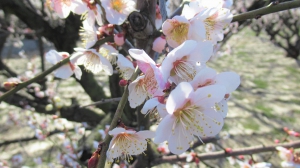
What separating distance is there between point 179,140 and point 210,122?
0.08 metres

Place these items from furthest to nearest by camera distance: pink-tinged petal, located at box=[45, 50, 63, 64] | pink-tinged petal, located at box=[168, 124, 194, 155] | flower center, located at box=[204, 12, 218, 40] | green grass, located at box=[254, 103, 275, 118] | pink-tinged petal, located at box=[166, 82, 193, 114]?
1. green grass, located at box=[254, 103, 275, 118]
2. pink-tinged petal, located at box=[45, 50, 63, 64]
3. flower center, located at box=[204, 12, 218, 40]
4. pink-tinged petal, located at box=[168, 124, 194, 155]
5. pink-tinged petal, located at box=[166, 82, 193, 114]

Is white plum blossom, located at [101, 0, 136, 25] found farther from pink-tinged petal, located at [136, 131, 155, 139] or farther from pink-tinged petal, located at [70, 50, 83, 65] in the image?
pink-tinged petal, located at [136, 131, 155, 139]

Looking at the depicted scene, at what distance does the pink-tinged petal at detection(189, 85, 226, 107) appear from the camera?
1.50 feet

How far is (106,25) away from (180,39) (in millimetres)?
292

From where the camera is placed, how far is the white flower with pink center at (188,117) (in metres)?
0.46

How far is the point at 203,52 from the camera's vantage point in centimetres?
50

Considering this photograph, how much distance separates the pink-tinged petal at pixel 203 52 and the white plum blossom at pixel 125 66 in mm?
181

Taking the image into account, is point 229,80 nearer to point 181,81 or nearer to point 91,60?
point 181,81

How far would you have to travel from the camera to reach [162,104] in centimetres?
50

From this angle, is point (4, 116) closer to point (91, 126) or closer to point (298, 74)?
point (91, 126)

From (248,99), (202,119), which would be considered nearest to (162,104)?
(202,119)

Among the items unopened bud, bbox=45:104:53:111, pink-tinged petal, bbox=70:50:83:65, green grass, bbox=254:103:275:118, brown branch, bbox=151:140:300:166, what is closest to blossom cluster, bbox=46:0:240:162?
pink-tinged petal, bbox=70:50:83:65

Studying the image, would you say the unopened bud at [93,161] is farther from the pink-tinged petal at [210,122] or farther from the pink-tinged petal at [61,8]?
the pink-tinged petal at [61,8]

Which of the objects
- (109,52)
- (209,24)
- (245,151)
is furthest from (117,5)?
(245,151)
